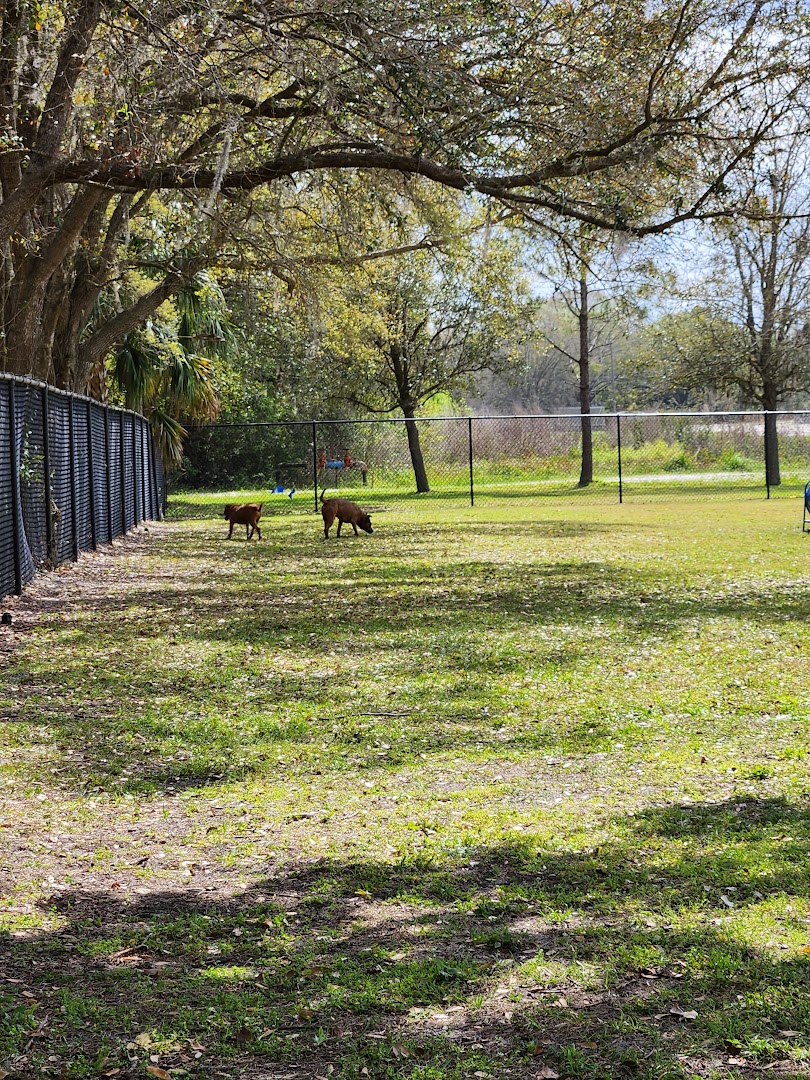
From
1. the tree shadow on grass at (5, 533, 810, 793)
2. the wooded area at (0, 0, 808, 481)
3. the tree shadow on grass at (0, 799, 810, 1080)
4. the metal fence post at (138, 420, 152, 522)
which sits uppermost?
the wooded area at (0, 0, 808, 481)

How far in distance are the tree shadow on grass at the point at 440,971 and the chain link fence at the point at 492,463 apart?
91.9 ft

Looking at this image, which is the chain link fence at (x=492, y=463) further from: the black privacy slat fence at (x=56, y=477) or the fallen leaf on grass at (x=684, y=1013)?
the fallen leaf on grass at (x=684, y=1013)

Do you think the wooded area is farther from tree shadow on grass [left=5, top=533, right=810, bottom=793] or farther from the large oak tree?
tree shadow on grass [left=5, top=533, right=810, bottom=793]

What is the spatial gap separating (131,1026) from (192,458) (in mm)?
39004

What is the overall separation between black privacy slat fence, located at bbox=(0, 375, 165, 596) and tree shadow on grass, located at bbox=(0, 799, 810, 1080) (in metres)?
7.79

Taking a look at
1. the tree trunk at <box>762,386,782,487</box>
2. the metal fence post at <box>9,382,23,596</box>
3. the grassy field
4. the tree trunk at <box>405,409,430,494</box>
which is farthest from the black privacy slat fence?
the tree trunk at <box>762,386,782,487</box>

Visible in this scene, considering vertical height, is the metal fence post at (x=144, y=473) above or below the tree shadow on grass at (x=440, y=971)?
above

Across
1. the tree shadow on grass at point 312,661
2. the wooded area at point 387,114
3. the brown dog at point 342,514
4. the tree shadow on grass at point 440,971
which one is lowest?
the tree shadow on grass at point 440,971

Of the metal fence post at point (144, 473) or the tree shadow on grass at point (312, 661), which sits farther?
the metal fence post at point (144, 473)

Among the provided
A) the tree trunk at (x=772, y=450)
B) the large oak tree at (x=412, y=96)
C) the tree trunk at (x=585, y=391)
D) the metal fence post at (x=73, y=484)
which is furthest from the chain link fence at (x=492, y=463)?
the large oak tree at (x=412, y=96)

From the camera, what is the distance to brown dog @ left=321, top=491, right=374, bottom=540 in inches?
786

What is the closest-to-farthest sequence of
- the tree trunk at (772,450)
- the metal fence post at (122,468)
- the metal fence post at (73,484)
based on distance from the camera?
the metal fence post at (73,484) → the metal fence post at (122,468) → the tree trunk at (772,450)

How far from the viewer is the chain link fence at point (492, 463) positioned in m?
34.6

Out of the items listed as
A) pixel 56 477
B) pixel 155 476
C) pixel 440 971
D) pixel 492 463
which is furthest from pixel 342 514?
pixel 440 971
